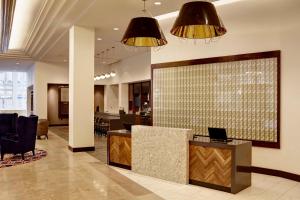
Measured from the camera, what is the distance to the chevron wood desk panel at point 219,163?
5.20m

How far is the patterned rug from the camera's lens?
7.76m

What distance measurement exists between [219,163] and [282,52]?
2848 mm

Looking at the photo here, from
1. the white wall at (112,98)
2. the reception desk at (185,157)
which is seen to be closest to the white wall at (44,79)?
the white wall at (112,98)

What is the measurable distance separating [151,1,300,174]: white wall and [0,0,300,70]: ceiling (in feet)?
0.10

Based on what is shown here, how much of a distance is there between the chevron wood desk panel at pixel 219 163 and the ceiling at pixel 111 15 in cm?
296

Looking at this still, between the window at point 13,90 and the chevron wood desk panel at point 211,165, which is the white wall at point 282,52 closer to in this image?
the chevron wood desk panel at point 211,165

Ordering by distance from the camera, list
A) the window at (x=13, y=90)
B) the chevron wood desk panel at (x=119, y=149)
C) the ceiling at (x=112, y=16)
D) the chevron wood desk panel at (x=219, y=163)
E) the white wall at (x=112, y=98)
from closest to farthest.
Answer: the chevron wood desk panel at (x=219, y=163), the chevron wood desk panel at (x=119, y=149), the ceiling at (x=112, y=16), the white wall at (x=112, y=98), the window at (x=13, y=90)

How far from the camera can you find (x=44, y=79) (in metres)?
17.2

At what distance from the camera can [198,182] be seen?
5684 millimetres

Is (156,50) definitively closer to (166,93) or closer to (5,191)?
(166,93)

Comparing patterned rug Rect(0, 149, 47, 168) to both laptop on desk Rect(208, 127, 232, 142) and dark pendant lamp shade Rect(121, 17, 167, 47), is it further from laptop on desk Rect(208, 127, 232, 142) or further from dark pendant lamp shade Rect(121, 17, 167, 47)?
laptop on desk Rect(208, 127, 232, 142)

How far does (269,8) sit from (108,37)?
587cm

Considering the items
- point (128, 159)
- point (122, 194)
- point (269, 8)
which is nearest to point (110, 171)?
point (128, 159)

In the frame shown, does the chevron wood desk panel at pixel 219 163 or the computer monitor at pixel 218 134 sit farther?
the computer monitor at pixel 218 134
